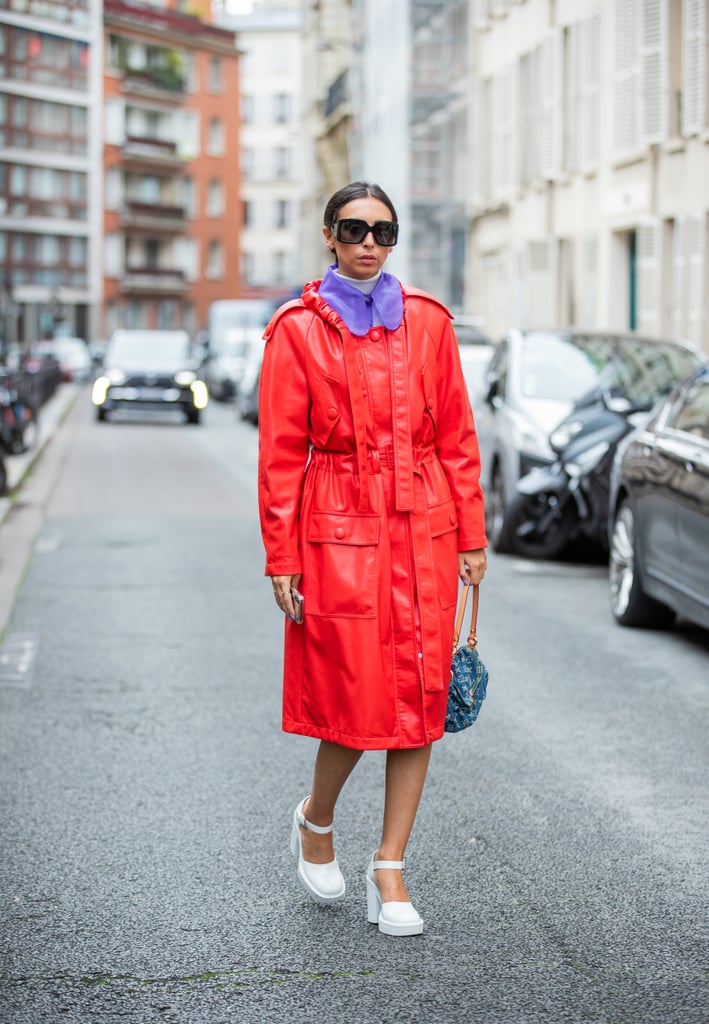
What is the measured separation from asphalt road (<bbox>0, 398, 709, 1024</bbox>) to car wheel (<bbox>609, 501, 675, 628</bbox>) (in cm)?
13

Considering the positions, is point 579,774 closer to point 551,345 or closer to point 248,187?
point 551,345

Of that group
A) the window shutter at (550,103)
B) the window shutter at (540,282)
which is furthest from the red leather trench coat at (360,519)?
the window shutter at (540,282)

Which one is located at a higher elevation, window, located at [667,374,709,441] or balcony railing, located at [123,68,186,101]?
balcony railing, located at [123,68,186,101]

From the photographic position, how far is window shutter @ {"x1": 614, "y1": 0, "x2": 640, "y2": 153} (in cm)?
2406

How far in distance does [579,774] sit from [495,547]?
7410mm

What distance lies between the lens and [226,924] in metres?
4.74

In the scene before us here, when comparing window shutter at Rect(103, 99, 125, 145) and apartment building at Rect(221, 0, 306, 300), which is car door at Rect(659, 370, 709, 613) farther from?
apartment building at Rect(221, 0, 306, 300)

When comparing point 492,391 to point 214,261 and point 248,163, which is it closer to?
point 214,261

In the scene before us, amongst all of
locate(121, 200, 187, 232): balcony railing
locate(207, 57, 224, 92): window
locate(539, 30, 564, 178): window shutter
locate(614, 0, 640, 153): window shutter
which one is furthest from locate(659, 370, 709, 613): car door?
locate(207, 57, 224, 92): window

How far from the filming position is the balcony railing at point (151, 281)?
9191 cm

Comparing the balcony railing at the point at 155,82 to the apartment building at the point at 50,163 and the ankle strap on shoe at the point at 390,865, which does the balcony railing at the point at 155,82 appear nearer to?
the apartment building at the point at 50,163

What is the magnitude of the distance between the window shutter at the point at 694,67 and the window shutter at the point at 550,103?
659 cm

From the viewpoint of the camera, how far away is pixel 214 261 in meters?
97.4

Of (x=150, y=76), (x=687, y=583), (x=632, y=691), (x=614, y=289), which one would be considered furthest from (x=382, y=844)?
(x=150, y=76)
